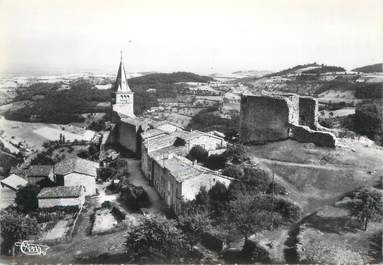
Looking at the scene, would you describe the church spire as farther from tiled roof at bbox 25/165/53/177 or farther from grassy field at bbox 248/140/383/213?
grassy field at bbox 248/140/383/213

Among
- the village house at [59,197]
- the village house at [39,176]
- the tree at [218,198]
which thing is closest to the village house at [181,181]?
the tree at [218,198]

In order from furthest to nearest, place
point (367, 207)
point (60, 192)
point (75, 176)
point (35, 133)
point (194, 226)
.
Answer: point (35, 133), point (75, 176), point (60, 192), point (194, 226), point (367, 207)

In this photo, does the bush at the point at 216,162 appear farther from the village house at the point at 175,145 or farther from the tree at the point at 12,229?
the tree at the point at 12,229

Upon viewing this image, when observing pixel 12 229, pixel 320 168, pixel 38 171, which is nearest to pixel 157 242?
pixel 12 229

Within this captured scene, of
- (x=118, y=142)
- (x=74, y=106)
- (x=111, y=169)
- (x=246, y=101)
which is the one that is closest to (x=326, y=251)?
(x=246, y=101)

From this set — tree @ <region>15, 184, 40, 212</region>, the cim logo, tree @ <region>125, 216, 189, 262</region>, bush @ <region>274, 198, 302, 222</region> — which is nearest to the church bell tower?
tree @ <region>15, 184, 40, 212</region>

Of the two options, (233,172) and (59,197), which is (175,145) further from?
(59,197)
